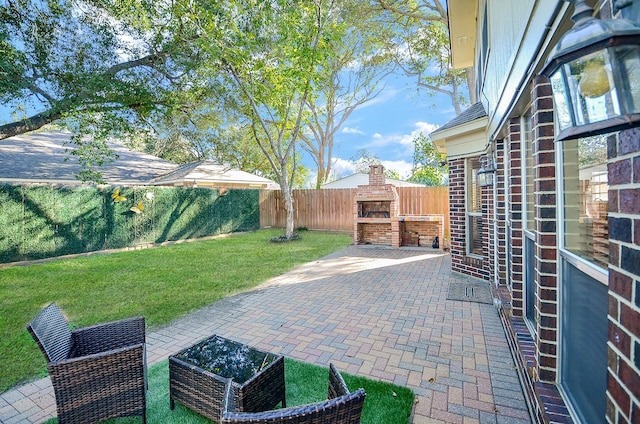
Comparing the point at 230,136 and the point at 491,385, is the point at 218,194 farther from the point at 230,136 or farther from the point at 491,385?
the point at 491,385

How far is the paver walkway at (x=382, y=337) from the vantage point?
104 inches

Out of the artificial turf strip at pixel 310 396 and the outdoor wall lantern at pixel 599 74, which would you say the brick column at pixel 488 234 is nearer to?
the artificial turf strip at pixel 310 396

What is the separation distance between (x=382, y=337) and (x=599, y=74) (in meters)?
3.45

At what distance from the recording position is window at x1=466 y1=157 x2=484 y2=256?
239 inches

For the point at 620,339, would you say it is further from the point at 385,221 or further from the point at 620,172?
the point at 385,221

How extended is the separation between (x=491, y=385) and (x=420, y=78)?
1607 cm

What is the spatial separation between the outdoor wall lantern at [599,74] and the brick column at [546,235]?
1.31 m

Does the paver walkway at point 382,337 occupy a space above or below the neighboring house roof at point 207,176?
below

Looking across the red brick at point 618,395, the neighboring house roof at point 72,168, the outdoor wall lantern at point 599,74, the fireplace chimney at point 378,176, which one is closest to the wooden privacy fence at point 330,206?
the neighboring house roof at point 72,168

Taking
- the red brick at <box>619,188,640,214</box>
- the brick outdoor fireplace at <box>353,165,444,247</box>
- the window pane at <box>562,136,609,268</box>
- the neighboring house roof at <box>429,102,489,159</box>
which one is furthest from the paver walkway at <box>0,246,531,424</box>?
the brick outdoor fireplace at <box>353,165,444,247</box>

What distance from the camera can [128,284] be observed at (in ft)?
21.0

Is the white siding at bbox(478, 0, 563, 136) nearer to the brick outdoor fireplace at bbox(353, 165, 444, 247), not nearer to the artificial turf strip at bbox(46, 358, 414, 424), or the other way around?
the artificial turf strip at bbox(46, 358, 414, 424)

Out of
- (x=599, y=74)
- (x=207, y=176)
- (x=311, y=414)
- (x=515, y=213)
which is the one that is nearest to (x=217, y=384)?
(x=311, y=414)

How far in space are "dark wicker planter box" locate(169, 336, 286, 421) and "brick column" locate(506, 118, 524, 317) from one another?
2495 millimetres
